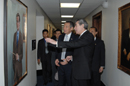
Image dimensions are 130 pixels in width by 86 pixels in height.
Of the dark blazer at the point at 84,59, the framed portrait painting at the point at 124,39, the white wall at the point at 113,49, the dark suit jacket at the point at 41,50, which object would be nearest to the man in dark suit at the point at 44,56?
the dark suit jacket at the point at 41,50

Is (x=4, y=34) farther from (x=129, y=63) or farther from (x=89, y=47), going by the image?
(x=129, y=63)

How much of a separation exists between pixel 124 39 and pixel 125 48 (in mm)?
194

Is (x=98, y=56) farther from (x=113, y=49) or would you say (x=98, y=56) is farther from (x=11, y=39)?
(x=11, y=39)

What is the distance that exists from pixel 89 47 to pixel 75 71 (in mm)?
448

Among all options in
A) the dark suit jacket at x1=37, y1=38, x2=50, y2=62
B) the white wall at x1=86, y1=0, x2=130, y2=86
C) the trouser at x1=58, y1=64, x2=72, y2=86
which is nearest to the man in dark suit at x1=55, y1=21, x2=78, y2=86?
the trouser at x1=58, y1=64, x2=72, y2=86

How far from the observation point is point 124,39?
2.78 metres

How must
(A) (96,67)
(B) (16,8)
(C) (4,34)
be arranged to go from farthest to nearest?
(A) (96,67)
(B) (16,8)
(C) (4,34)

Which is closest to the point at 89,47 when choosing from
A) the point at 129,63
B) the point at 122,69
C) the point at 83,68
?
the point at 83,68

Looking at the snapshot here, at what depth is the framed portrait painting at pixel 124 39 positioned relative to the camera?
2.64 metres

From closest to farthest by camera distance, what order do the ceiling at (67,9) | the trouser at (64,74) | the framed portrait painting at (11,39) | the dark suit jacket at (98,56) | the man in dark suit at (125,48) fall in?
the framed portrait painting at (11,39) < the man in dark suit at (125,48) < the trouser at (64,74) < the dark suit jacket at (98,56) < the ceiling at (67,9)

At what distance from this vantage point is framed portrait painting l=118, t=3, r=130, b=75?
104 inches

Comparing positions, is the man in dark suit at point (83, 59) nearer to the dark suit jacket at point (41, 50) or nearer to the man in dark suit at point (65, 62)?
the man in dark suit at point (65, 62)

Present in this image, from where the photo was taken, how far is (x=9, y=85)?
6.19 ft

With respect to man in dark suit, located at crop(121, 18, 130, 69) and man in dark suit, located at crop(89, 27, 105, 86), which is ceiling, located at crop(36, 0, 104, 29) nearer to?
man in dark suit, located at crop(89, 27, 105, 86)
